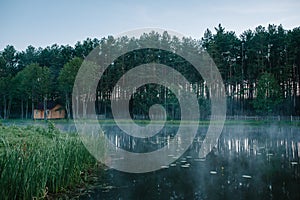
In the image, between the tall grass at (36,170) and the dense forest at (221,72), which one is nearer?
the tall grass at (36,170)

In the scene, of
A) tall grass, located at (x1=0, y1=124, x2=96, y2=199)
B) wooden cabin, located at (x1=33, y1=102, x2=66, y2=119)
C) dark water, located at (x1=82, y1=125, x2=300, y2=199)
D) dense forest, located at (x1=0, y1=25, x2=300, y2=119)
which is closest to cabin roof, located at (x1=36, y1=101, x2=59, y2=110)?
wooden cabin, located at (x1=33, y1=102, x2=66, y2=119)

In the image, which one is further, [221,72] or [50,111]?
[50,111]

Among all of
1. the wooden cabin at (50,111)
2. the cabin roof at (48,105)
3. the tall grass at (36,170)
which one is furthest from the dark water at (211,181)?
the cabin roof at (48,105)

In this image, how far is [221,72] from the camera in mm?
33469

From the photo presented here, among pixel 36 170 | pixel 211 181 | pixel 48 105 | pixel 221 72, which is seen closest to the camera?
pixel 36 170

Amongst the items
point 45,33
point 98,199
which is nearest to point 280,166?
point 98,199

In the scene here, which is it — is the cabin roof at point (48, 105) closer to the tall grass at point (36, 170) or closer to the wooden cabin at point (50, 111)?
the wooden cabin at point (50, 111)

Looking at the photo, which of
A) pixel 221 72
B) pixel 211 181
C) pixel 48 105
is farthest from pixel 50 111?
pixel 211 181

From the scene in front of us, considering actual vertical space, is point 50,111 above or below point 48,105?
below

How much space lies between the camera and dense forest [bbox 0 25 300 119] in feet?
99.0

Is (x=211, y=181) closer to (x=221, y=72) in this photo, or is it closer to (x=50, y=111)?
Result: (x=221, y=72)

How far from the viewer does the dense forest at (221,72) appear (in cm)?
3017

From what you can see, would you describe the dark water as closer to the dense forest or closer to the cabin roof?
the dense forest

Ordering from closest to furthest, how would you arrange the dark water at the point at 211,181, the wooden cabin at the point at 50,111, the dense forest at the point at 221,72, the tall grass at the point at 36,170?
the tall grass at the point at 36,170
the dark water at the point at 211,181
the dense forest at the point at 221,72
the wooden cabin at the point at 50,111
